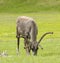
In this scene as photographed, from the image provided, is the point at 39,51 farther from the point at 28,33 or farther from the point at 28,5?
the point at 28,5

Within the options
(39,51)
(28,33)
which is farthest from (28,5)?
(28,33)

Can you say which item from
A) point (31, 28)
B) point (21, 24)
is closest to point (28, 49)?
point (31, 28)

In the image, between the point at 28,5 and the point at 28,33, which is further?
the point at 28,5

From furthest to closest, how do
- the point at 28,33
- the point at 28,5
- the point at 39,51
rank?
the point at 28,5
the point at 39,51
the point at 28,33

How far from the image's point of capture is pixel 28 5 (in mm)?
103438

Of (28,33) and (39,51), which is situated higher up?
(28,33)

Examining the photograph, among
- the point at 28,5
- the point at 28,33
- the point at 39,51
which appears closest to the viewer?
the point at 28,33

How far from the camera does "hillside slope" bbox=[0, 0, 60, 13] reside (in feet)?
317

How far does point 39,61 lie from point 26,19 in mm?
8576

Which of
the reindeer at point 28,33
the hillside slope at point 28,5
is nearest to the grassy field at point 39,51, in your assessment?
the reindeer at point 28,33

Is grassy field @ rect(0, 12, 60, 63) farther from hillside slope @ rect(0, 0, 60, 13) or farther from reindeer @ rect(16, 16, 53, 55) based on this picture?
hillside slope @ rect(0, 0, 60, 13)

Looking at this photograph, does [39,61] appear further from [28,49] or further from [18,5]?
[18,5]

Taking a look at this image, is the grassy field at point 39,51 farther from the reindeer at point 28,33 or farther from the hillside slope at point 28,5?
the hillside slope at point 28,5

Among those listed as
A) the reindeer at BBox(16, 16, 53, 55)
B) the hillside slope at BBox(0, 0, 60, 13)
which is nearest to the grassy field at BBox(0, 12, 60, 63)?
the reindeer at BBox(16, 16, 53, 55)
